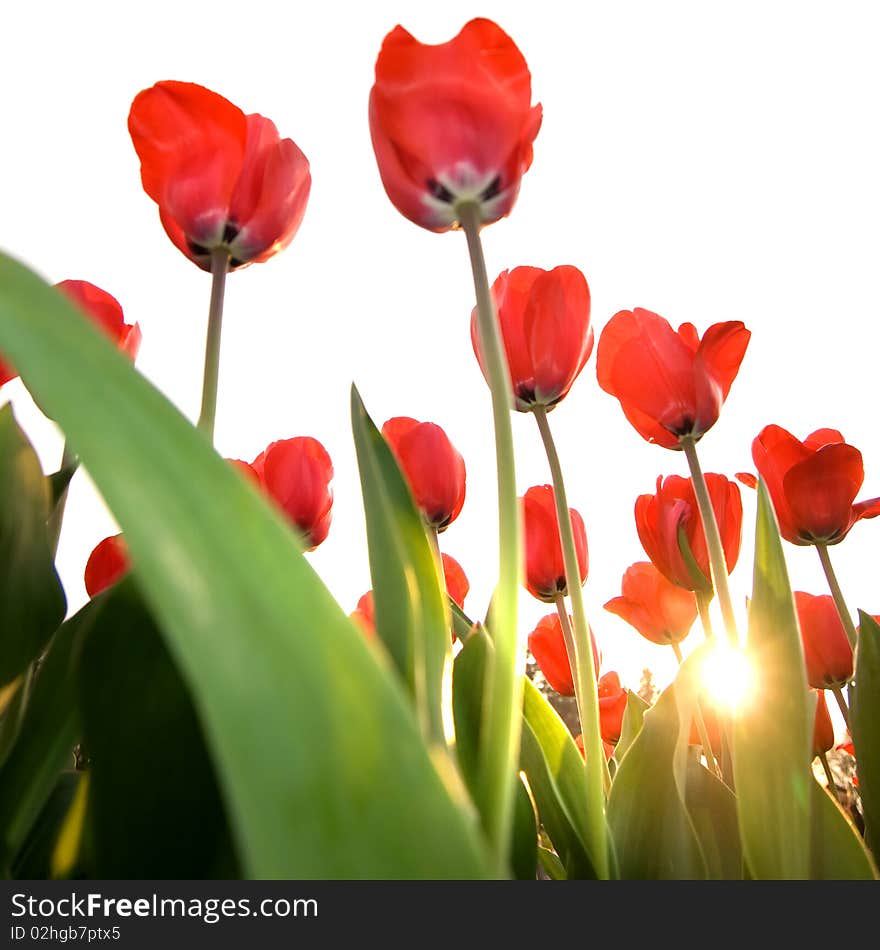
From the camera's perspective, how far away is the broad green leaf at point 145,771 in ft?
1.01

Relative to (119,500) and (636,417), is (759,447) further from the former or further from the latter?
(119,500)

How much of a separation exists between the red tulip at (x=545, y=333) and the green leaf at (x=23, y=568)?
1.00 ft

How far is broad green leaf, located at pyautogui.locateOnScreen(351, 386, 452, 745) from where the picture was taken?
305 millimetres

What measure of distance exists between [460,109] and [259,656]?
29 centimetres

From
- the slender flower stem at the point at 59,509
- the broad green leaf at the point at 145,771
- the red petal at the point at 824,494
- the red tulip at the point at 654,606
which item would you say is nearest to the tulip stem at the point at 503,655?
the broad green leaf at the point at 145,771

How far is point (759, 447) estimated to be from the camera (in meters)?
0.83

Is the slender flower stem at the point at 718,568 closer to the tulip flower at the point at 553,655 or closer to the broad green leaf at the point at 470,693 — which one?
the broad green leaf at the point at 470,693

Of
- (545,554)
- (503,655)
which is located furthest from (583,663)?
(545,554)

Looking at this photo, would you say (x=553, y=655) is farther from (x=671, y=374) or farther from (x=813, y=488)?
(x=671, y=374)

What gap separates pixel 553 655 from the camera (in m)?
1.06

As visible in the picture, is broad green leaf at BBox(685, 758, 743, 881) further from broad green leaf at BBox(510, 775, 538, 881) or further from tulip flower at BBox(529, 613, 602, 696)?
tulip flower at BBox(529, 613, 602, 696)

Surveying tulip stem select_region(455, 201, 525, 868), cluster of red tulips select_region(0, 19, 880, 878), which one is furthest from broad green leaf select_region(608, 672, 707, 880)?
tulip stem select_region(455, 201, 525, 868)

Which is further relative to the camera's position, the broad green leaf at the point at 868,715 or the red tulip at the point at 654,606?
the red tulip at the point at 654,606

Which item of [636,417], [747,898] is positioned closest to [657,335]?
[636,417]
